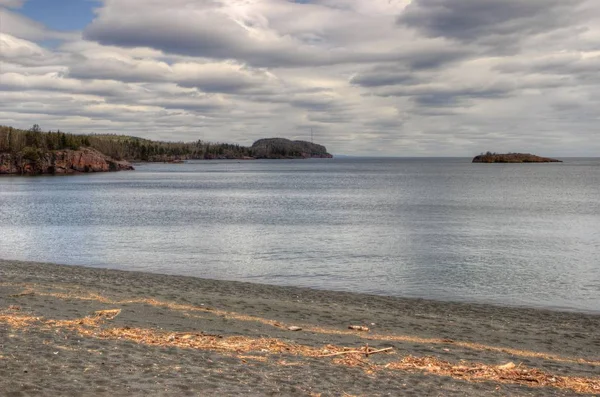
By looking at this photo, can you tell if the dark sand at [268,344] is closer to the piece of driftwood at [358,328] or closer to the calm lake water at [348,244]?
the piece of driftwood at [358,328]

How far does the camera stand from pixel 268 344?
14383mm

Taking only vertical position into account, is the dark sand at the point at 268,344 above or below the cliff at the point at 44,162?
below

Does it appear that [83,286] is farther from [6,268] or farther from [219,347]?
[219,347]

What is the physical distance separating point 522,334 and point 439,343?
3693 mm

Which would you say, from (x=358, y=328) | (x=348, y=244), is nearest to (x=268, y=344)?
(x=358, y=328)

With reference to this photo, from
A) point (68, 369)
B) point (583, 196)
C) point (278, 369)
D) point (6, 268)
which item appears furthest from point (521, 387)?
point (583, 196)

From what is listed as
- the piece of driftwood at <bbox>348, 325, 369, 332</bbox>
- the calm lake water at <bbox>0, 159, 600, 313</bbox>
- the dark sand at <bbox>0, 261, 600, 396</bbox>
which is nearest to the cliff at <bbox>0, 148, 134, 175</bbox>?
the calm lake water at <bbox>0, 159, 600, 313</bbox>

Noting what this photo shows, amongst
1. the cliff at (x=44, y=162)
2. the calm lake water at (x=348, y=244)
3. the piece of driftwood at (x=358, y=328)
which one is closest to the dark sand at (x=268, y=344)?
the piece of driftwood at (x=358, y=328)

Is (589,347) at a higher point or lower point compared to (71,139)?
lower

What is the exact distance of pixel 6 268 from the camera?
27797mm

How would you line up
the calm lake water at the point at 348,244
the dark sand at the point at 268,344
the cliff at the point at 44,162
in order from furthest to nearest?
the cliff at the point at 44,162 → the calm lake water at the point at 348,244 → the dark sand at the point at 268,344

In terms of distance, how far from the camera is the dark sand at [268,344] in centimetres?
1086

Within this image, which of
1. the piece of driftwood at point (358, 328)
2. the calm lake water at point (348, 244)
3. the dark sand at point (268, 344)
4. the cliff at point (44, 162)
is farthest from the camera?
the cliff at point (44, 162)

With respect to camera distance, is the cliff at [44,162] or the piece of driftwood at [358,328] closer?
the piece of driftwood at [358,328]
